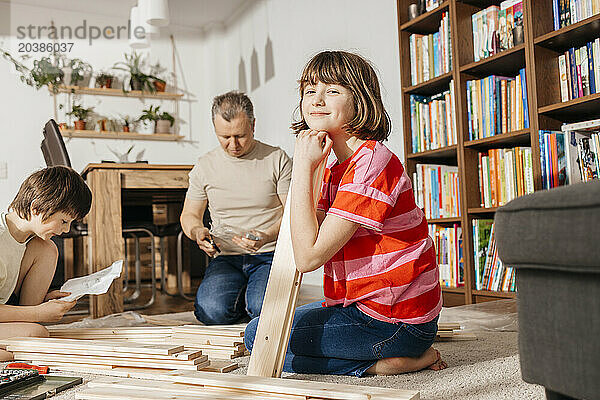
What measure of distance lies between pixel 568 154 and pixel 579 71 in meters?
0.31

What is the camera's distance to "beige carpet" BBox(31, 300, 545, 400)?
3.78ft

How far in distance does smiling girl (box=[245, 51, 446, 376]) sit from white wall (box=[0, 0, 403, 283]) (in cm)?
195

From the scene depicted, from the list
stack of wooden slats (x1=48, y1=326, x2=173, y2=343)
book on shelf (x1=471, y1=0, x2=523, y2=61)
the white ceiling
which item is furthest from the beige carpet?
the white ceiling

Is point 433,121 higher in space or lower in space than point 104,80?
lower

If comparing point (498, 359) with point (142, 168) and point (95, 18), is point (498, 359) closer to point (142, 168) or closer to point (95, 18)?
point (142, 168)

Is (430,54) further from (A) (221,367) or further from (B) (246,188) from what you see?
(A) (221,367)

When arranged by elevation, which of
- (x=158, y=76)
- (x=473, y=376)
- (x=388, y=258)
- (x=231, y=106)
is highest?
(x=158, y=76)

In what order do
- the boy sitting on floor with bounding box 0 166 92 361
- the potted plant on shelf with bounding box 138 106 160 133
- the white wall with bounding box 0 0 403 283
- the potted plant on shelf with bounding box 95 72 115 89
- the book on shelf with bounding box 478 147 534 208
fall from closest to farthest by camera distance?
the boy sitting on floor with bounding box 0 166 92 361 → the book on shelf with bounding box 478 147 534 208 → the white wall with bounding box 0 0 403 283 → the potted plant on shelf with bounding box 95 72 115 89 → the potted plant on shelf with bounding box 138 106 160 133

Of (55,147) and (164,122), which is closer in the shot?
(55,147)

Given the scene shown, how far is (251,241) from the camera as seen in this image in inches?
82.2

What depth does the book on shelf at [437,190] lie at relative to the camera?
9.16 feet

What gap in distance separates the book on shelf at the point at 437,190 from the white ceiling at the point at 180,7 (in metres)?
2.81

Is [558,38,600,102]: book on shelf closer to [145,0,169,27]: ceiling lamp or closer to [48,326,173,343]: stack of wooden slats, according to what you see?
[48,326,173,343]: stack of wooden slats

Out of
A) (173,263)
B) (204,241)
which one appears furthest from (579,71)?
(173,263)
